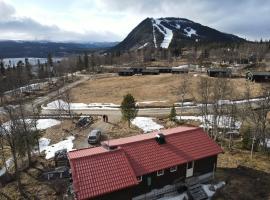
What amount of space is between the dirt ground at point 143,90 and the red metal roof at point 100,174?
46.4 m

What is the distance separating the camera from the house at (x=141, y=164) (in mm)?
26188

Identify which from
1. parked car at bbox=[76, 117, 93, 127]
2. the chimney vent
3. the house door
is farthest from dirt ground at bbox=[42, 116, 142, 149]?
the house door

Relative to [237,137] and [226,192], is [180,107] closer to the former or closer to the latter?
[237,137]

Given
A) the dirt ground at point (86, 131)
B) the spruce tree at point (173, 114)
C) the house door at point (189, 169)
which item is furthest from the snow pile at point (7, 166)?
the spruce tree at point (173, 114)

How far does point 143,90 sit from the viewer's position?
9438 cm

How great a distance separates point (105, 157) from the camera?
1109 inches

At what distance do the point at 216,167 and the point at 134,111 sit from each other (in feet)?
65.2

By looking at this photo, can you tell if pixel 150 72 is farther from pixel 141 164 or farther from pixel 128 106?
pixel 141 164

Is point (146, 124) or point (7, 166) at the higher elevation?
point (146, 124)

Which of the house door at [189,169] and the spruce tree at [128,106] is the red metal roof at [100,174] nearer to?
the house door at [189,169]

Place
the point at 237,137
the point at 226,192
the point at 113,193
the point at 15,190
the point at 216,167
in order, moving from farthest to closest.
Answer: the point at 237,137 < the point at 216,167 < the point at 15,190 < the point at 226,192 < the point at 113,193

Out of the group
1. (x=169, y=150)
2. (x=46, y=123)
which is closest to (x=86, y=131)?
(x=46, y=123)

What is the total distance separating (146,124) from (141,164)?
26788 millimetres

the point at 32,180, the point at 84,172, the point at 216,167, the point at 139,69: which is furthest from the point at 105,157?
the point at 139,69
